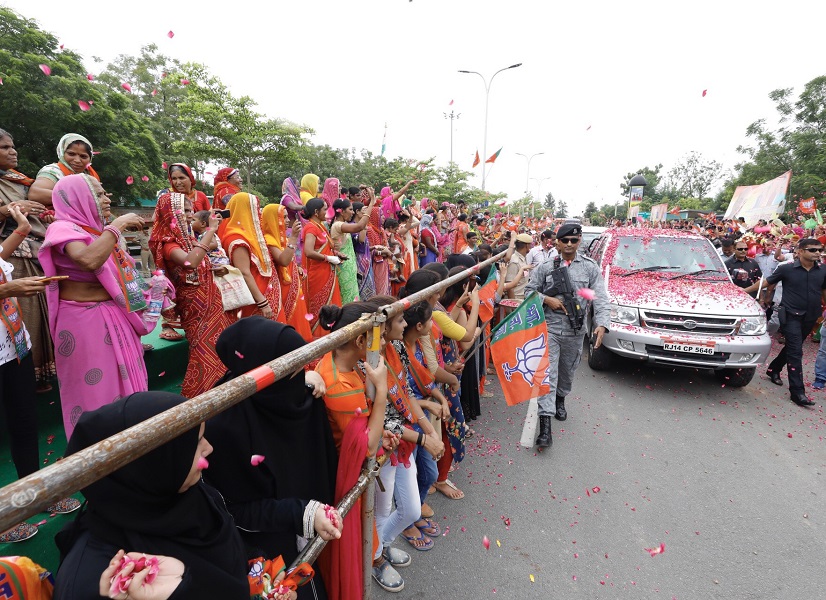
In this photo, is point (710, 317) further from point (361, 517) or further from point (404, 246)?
point (361, 517)

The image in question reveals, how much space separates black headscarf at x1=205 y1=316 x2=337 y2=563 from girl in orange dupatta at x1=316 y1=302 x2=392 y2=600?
0.18 metres

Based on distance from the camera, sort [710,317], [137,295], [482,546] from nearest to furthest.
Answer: [137,295] < [482,546] < [710,317]

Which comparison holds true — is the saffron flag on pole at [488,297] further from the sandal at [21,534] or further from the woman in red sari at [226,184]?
the sandal at [21,534]

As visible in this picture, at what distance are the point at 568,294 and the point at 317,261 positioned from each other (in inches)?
102

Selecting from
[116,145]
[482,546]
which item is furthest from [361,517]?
[116,145]

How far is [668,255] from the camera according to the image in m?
6.51

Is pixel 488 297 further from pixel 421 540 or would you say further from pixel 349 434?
pixel 349 434

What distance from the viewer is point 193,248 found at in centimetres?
302

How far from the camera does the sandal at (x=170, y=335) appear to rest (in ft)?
12.7

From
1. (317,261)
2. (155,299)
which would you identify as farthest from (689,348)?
(155,299)

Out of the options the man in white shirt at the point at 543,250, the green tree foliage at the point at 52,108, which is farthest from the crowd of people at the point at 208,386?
the green tree foliage at the point at 52,108

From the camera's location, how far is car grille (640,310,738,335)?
5.12m

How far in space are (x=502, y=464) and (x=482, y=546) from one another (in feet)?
3.36

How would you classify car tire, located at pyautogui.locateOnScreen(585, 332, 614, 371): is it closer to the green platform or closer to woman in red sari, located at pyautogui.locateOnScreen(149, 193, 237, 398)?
woman in red sari, located at pyautogui.locateOnScreen(149, 193, 237, 398)
